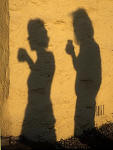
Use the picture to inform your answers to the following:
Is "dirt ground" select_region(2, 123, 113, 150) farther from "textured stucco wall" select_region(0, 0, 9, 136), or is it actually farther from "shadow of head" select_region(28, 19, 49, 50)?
"shadow of head" select_region(28, 19, 49, 50)

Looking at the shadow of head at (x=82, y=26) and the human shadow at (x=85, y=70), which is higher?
the shadow of head at (x=82, y=26)

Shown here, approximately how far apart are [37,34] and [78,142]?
2066mm

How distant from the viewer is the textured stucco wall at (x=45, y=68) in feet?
16.8

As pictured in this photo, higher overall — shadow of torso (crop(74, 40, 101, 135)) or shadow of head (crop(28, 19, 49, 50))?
shadow of head (crop(28, 19, 49, 50))

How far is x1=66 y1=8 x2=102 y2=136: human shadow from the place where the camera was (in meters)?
5.60

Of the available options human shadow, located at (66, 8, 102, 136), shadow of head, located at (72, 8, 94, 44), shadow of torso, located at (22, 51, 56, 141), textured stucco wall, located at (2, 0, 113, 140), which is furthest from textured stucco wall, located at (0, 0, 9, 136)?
shadow of head, located at (72, 8, 94, 44)

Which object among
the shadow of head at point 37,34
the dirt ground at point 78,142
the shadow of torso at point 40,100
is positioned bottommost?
the dirt ground at point 78,142

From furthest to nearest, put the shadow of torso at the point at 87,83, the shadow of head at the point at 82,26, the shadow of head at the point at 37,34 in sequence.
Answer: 1. the shadow of torso at the point at 87,83
2. the shadow of head at the point at 82,26
3. the shadow of head at the point at 37,34

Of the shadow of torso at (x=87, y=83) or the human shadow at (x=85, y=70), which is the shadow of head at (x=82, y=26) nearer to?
the human shadow at (x=85, y=70)

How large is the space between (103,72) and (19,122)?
75.6 inches

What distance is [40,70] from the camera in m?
5.31

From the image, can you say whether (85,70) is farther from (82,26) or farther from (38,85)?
(38,85)

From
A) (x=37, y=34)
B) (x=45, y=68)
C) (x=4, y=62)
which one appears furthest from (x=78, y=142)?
(x=37, y=34)

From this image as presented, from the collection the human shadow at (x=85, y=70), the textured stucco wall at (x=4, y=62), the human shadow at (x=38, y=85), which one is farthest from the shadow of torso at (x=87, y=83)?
the textured stucco wall at (x=4, y=62)
